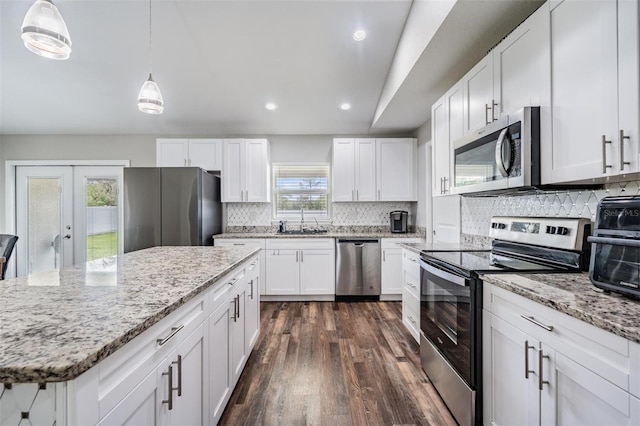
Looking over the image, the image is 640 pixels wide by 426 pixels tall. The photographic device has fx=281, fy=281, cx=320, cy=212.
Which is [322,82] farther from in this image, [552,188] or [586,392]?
[586,392]

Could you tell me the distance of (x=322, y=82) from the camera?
325 cm

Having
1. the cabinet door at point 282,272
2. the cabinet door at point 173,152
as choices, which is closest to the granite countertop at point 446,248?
the cabinet door at point 282,272

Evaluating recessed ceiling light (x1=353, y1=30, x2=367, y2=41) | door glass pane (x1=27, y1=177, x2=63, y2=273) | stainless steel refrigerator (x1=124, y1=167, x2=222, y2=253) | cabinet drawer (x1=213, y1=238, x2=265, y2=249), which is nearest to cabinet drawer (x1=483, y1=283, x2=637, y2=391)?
recessed ceiling light (x1=353, y1=30, x2=367, y2=41)

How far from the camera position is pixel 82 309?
0.94m

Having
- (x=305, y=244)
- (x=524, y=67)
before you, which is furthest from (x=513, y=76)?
(x=305, y=244)

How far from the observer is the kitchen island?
62 centimetres

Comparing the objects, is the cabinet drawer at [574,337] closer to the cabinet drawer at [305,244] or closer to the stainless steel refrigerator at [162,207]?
the cabinet drawer at [305,244]

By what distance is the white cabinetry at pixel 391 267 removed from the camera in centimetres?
383

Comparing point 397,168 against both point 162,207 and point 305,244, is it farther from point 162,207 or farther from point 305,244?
point 162,207

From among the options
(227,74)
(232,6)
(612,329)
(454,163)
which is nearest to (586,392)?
(612,329)

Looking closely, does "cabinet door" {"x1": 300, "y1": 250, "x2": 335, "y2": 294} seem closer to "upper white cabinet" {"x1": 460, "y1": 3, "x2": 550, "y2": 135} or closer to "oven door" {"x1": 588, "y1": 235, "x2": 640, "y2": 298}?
"upper white cabinet" {"x1": 460, "y1": 3, "x2": 550, "y2": 135}

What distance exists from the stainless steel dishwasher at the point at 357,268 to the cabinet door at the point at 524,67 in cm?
241

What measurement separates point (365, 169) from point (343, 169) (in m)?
0.33

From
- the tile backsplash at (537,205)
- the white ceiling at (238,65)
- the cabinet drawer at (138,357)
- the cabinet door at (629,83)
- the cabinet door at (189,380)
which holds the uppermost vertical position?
the white ceiling at (238,65)
